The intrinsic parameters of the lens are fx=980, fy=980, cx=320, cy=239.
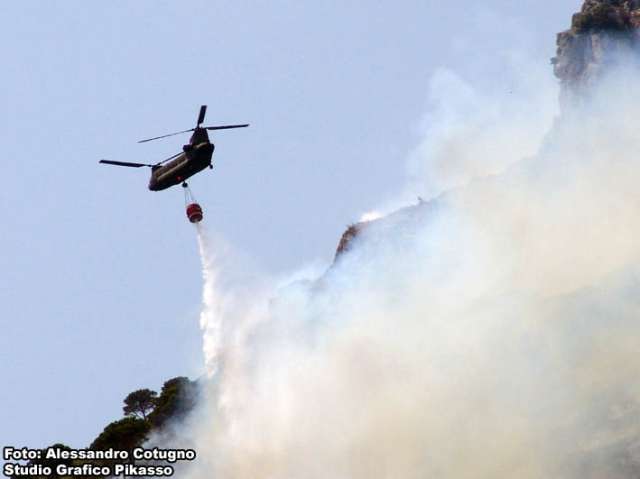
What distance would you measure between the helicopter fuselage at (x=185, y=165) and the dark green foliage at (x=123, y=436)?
84.3 ft

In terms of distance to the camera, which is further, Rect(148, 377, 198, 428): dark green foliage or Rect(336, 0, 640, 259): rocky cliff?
Rect(336, 0, 640, 259): rocky cliff

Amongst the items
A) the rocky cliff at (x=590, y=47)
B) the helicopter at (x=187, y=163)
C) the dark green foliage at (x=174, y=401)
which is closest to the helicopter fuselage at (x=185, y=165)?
the helicopter at (x=187, y=163)

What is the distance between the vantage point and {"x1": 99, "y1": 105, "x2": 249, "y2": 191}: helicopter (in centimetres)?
6806

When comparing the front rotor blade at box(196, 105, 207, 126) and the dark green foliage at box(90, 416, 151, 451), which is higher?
the front rotor blade at box(196, 105, 207, 126)

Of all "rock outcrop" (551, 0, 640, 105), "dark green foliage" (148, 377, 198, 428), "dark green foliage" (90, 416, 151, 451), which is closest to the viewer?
"dark green foliage" (90, 416, 151, 451)

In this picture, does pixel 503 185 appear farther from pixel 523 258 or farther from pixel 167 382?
pixel 167 382

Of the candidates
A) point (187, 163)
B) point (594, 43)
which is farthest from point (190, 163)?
point (594, 43)

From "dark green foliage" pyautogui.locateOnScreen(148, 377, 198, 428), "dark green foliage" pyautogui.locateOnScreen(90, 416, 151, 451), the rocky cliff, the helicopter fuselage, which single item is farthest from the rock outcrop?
"dark green foliage" pyautogui.locateOnScreen(90, 416, 151, 451)

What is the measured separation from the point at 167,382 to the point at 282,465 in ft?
142

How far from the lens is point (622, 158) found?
314 ft

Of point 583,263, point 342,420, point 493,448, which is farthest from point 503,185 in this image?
point 493,448

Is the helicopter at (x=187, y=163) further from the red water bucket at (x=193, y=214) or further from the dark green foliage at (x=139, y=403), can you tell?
the dark green foliage at (x=139, y=403)

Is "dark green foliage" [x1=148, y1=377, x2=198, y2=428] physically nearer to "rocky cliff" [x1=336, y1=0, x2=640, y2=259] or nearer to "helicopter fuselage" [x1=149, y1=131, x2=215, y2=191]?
"rocky cliff" [x1=336, y1=0, x2=640, y2=259]

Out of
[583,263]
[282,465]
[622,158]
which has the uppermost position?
[622,158]
